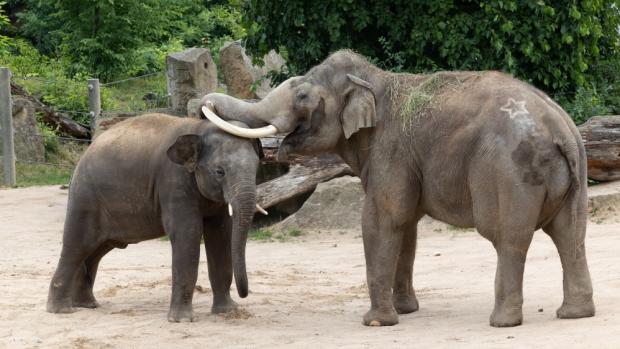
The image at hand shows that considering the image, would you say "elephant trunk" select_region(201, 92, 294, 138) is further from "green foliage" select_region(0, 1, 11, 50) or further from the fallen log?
"green foliage" select_region(0, 1, 11, 50)

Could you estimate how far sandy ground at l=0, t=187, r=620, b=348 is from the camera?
24.9 feet

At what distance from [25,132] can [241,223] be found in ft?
37.0

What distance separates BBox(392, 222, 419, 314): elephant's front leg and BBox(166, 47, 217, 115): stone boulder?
10.7 meters

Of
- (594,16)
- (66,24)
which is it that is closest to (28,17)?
(66,24)

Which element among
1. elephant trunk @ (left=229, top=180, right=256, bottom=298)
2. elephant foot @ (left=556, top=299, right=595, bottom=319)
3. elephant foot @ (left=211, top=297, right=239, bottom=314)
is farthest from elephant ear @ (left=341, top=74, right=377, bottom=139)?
elephant foot @ (left=556, top=299, right=595, bottom=319)

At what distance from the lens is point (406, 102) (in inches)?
324

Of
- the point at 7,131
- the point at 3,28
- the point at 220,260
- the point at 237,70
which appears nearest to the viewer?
the point at 220,260

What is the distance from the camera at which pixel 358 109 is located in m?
8.30

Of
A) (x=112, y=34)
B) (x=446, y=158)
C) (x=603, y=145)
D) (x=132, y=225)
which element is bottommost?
(x=603, y=145)

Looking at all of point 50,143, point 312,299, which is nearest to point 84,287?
point 312,299

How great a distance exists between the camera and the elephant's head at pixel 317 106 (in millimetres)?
8375

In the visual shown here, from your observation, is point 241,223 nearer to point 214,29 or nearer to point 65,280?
point 65,280

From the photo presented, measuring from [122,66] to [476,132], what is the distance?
636 inches

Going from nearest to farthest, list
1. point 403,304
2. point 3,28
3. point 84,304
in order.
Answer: point 403,304 < point 84,304 < point 3,28
